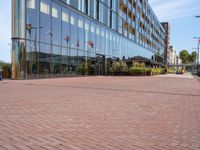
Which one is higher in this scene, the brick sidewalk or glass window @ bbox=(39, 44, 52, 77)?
glass window @ bbox=(39, 44, 52, 77)

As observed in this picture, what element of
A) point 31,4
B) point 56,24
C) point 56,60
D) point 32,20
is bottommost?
point 56,60

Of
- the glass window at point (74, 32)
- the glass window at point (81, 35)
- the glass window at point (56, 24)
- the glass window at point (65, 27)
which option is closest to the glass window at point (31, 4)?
the glass window at point (56, 24)

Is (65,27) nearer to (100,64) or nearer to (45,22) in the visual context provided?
(45,22)

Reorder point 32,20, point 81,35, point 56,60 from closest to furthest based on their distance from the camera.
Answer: point 32,20 < point 56,60 < point 81,35

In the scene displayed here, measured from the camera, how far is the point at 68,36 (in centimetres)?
2723

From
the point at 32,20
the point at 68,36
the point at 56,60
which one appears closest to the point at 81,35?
the point at 68,36

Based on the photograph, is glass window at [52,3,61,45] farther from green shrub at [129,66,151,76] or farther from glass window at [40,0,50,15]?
green shrub at [129,66,151,76]

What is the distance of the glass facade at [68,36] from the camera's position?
2072cm

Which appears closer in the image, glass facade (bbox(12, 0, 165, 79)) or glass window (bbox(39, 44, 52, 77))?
glass facade (bbox(12, 0, 165, 79))

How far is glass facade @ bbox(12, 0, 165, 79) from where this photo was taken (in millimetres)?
20719

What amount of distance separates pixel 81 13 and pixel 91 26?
10.7ft

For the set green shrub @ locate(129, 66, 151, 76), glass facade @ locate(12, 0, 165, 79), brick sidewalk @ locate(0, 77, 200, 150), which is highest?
glass facade @ locate(12, 0, 165, 79)

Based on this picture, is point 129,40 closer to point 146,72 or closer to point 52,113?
point 146,72

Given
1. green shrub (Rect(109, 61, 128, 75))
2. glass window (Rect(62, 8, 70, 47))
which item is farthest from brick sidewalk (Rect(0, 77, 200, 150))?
green shrub (Rect(109, 61, 128, 75))
